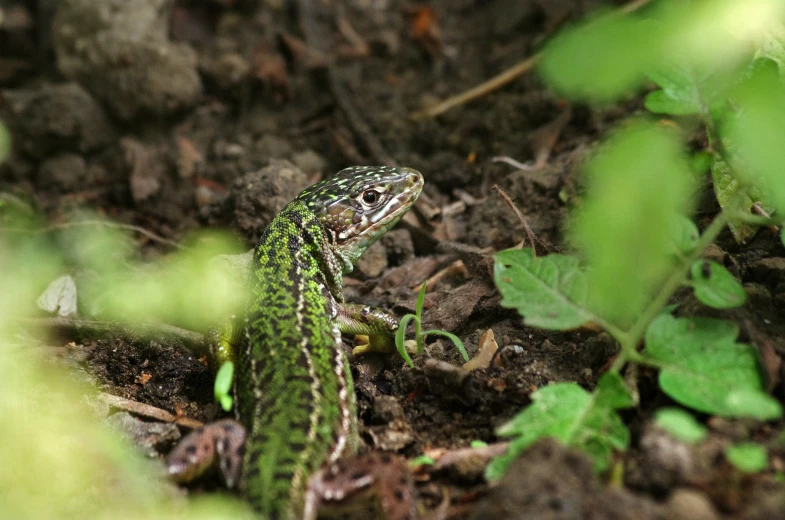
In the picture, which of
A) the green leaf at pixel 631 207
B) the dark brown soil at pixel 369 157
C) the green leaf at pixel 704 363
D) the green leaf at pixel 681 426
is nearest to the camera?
the green leaf at pixel 631 207

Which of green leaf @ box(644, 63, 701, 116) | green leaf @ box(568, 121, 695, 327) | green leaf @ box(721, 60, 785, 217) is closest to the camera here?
green leaf @ box(568, 121, 695, 327)

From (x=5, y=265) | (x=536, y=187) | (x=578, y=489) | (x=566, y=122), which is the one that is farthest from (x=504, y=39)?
(x=578, y=489)

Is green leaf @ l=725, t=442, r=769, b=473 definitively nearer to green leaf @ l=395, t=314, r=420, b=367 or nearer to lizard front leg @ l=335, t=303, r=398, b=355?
green leaf @ l=395, t=314, r=420, b=367

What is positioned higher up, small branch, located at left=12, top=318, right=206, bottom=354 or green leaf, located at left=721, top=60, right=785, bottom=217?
green leaf, located at left=721, top=60, right=785, bottom=217

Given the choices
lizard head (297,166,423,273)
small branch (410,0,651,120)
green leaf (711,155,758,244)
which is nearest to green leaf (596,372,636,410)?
green leaf (711,155,758,244)

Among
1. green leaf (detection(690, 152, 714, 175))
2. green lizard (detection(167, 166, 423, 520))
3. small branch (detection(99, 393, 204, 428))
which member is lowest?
small branch (detection(99, 393, 204, 428))

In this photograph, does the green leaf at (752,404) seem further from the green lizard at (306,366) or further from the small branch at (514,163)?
the small branch at (514,163)

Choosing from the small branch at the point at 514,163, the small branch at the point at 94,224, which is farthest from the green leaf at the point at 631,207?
the small branch at the point at 94,224
